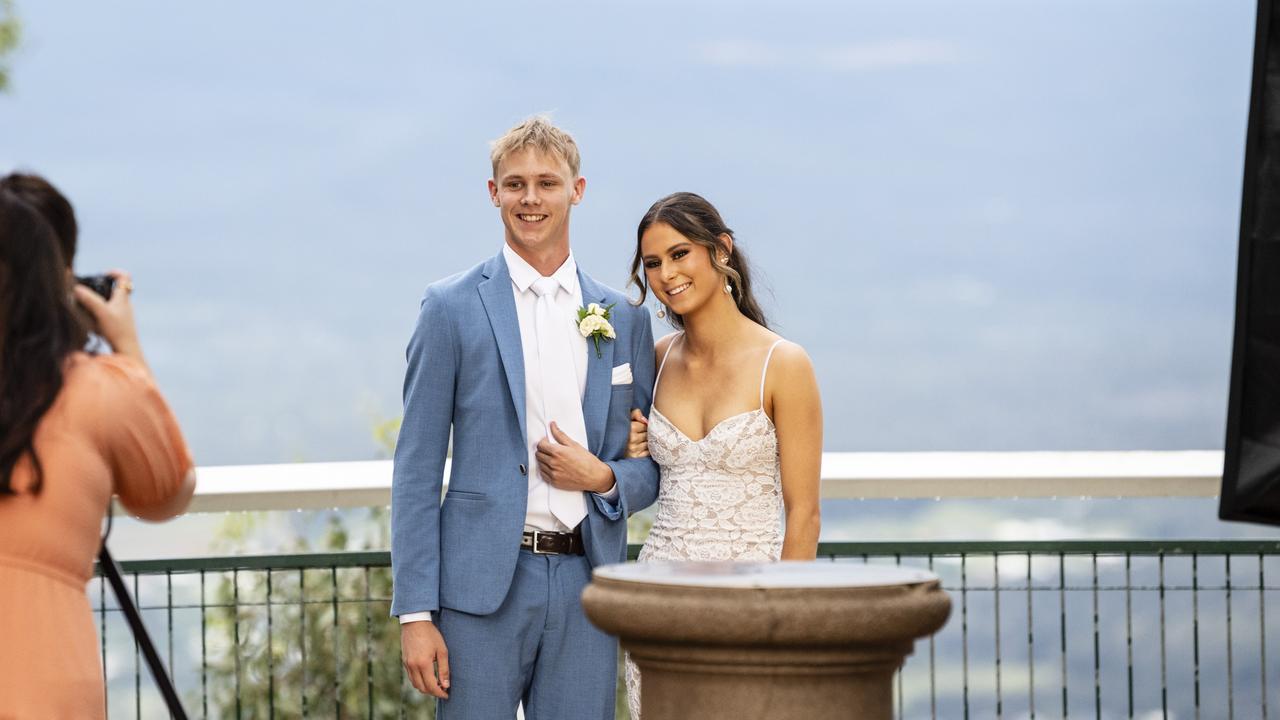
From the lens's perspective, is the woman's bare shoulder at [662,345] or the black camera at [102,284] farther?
the woman's bare shoulder at [662,345]

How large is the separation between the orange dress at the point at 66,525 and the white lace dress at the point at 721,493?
1.74 meters

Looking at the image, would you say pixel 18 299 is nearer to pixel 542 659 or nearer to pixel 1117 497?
pixel 542 659

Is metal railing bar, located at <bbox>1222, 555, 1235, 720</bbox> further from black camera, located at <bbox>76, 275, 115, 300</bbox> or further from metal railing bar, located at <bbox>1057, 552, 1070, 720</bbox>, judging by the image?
black camera, located at <bbox>76, 275, 115, 300</bbox>

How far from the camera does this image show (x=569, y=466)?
366 centimetres

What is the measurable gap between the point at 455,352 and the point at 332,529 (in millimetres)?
4627

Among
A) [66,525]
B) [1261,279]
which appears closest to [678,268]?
[1261,279]

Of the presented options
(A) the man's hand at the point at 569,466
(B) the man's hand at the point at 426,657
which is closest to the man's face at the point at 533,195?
(A) the man's hand at the point at 569,466

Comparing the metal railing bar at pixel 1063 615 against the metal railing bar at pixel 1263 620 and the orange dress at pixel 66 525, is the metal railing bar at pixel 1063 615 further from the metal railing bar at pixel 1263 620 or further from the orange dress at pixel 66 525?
the orange dress at pixel 66 525

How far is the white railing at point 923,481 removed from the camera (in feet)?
18.9

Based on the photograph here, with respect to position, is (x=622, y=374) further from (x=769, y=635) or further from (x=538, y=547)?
(x=769, y=635)

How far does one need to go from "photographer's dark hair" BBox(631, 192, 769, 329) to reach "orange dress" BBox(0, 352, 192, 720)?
182cm

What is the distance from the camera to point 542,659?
3.71 m

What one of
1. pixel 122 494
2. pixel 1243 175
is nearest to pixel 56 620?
pixel 122 494

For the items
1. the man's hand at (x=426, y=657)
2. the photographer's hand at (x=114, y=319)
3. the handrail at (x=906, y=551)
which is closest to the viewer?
the photographer's hand at (x=114, y=319)
